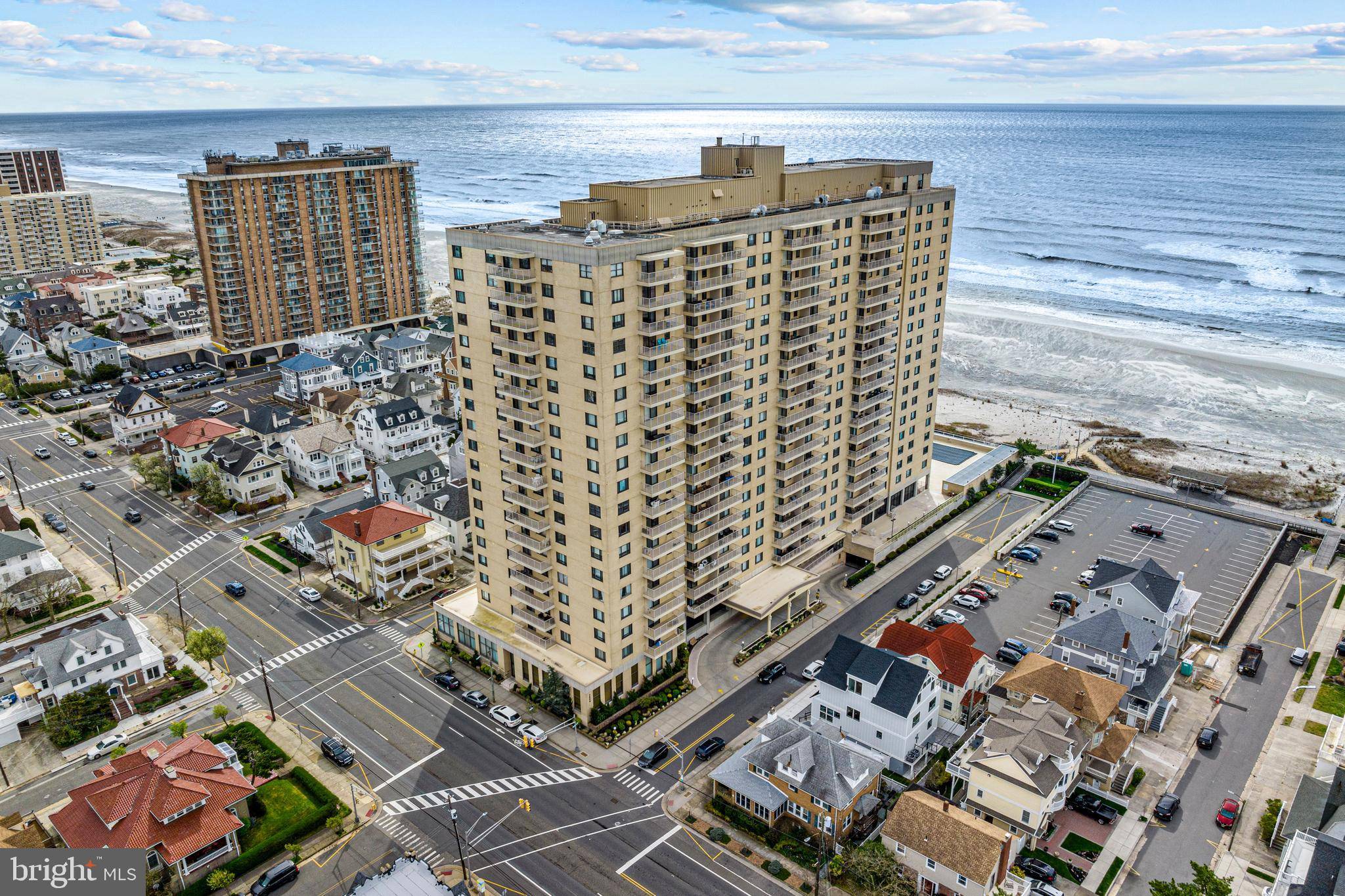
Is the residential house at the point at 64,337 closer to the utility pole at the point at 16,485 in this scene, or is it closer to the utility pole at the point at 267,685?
the utility pole at the point at 16,485

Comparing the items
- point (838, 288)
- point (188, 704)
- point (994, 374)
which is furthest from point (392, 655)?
point (994, 374)

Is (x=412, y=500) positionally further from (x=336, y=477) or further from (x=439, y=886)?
(x=439, y=886)

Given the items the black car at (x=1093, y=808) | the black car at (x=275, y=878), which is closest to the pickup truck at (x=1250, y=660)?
the black car at (x=1093, y=808)

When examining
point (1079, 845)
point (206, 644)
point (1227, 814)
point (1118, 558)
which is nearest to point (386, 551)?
point (206, 644)

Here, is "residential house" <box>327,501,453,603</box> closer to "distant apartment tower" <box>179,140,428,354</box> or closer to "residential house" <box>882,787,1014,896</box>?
"residential house" <box>882,787,1014,896</box>

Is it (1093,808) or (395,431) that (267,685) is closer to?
(395,431)
